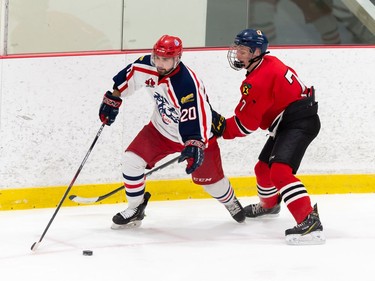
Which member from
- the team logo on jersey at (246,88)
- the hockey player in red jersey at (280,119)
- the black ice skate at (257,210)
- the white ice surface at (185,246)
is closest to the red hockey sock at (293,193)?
the hockey player in red jersey at (280,119)

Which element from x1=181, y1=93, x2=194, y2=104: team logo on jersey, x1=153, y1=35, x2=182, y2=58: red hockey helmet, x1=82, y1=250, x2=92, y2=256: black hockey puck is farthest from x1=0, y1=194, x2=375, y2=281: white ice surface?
x1=153, y1=35, x2=182, y2=58: red hockey helmet

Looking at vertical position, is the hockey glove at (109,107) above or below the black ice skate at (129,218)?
above

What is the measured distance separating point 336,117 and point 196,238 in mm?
1486

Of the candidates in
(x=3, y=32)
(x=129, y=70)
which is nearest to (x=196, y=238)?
(x=129, y=70)

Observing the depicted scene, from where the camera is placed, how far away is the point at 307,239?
3963 millimetres

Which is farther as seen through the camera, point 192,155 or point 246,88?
point 246,88

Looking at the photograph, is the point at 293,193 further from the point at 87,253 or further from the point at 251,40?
the point at 87,253

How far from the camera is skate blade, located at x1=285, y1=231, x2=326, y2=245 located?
3962 millimetres

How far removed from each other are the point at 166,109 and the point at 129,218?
60 cm

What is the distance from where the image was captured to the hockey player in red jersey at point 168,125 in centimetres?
400

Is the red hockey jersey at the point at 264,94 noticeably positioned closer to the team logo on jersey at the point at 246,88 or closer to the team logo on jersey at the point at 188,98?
the team logo on jersey at the point at 246,88

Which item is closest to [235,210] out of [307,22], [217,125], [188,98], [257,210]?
[257,210]

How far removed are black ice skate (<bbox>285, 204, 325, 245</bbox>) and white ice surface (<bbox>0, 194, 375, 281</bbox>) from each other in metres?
0.04

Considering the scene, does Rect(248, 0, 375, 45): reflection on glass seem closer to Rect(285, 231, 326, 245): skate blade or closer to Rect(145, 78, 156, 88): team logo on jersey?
Rect(145, 78, 156, 88): team logo on jersey
